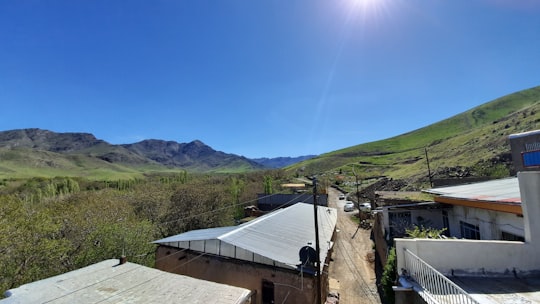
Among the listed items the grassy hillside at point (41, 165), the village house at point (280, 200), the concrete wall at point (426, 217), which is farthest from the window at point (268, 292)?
the grassy hillside at point (41, 165)

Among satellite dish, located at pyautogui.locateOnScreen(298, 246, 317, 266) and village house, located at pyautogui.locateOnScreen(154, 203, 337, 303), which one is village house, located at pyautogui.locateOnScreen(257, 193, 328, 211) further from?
satellite dish, located at pyautogui.locateOnScreen(298, 246, 317, 266)

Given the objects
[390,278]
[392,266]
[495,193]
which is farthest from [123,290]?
[495,193]

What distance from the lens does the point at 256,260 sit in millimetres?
12133

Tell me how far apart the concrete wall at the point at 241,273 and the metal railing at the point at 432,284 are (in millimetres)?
5271

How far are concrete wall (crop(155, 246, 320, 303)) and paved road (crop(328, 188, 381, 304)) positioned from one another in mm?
6692

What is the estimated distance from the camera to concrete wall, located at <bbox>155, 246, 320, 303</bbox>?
36.8 feet

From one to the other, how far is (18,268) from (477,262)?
19.0 m

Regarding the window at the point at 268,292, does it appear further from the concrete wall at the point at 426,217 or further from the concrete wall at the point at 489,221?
the concrete wall at the point at 426,217

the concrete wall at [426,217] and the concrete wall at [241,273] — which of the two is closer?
the concrete wall at [241,273]

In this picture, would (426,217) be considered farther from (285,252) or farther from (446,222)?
(285,252)

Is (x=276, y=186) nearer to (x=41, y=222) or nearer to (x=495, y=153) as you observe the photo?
(x=495, y=153)

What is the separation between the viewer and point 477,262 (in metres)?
6.88

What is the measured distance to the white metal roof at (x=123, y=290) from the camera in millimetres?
6570

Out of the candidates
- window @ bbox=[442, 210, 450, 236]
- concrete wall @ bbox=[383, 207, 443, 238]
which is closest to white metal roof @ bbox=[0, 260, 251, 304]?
window @ bbox=[442, 210, 450, 236]
